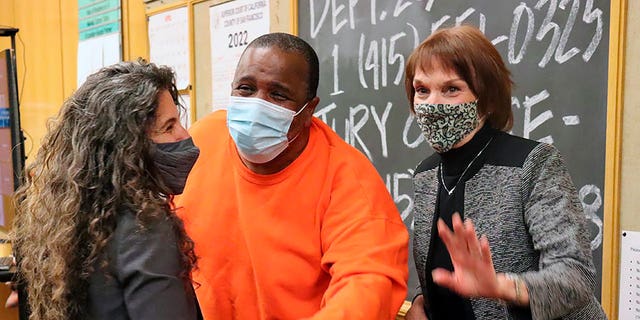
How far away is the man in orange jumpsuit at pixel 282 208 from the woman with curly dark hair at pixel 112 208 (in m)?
0.22

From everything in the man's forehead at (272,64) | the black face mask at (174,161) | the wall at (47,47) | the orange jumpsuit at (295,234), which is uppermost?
the wall at (47,47)

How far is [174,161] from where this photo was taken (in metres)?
1.21

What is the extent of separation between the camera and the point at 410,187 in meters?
2.09

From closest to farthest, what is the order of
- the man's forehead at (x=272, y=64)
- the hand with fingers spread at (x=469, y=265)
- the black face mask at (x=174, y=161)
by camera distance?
the hand with fingers spread at (x=469, y=265)
the black face mask at (x=174, y=161)
the man's forehead at (x=272, y=64)

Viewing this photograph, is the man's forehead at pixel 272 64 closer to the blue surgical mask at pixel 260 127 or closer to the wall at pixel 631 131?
the blue surgical mask at pixel 260 127

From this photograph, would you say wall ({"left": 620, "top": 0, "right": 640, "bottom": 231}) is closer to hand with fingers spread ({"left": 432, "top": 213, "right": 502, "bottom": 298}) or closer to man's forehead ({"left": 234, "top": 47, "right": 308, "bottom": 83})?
hand with fingers spread ({"left": 432, "top": 213, "right": 502, "bottom": 298})

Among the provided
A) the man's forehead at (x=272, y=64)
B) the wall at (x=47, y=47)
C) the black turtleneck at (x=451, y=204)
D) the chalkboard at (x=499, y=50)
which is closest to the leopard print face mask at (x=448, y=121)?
the black turtleneck at (x=451, y=204)

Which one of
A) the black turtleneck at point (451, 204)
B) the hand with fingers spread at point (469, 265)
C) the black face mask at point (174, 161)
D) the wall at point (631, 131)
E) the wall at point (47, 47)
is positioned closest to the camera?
the hand with fingers spread at point (469, 265)

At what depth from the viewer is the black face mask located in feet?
3.90

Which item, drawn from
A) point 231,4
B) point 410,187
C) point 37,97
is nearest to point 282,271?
point 410,187

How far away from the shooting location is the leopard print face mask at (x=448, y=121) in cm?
129

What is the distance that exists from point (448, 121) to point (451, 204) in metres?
0.18

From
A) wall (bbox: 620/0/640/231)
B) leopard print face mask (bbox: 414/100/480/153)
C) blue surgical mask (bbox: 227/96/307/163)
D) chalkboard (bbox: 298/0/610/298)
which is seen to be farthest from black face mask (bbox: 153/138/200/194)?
wall (bbox: 620/0/640/231)

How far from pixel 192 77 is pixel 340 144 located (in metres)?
1.71
